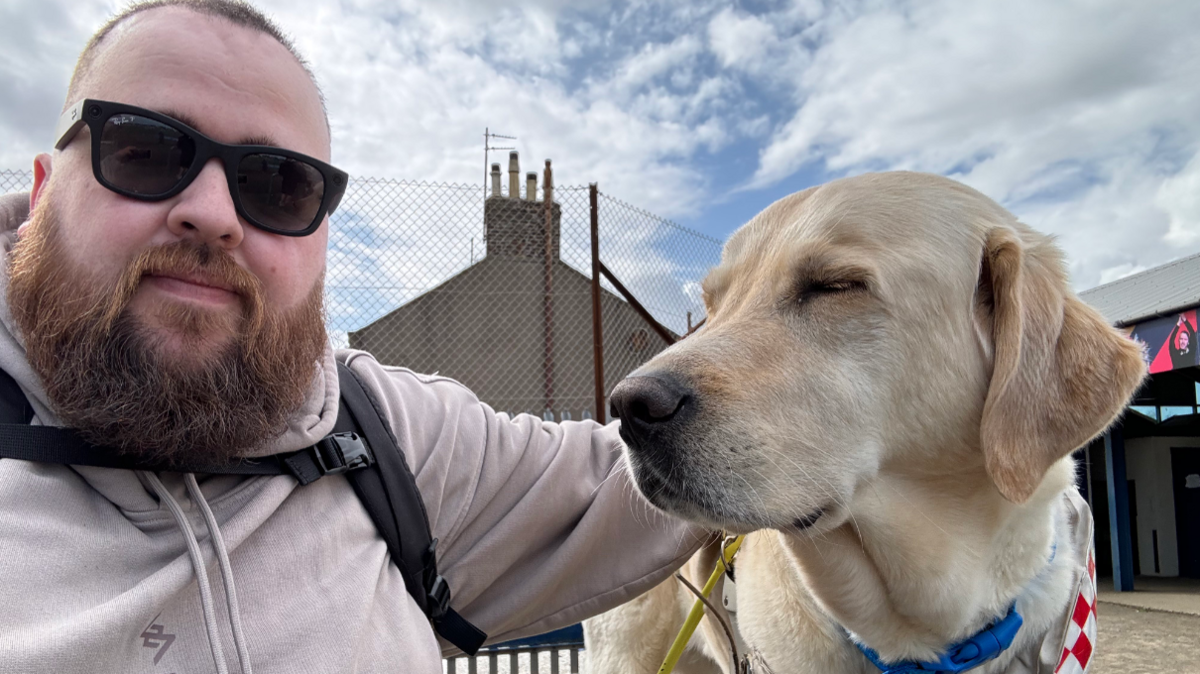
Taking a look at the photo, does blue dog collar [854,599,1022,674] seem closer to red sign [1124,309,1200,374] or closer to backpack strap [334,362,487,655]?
backpack strap [334,362,487,655]

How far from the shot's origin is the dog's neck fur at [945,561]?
5.49 feet

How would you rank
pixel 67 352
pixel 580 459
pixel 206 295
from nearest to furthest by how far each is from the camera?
pixel 67 352
pixel 206 295
pixel 580 459

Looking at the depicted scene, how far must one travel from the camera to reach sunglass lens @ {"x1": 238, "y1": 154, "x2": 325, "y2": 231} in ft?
5.20

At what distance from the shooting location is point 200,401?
1.49 metres

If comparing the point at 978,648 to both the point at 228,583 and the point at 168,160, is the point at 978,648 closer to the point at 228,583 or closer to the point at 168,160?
the point at 228,583

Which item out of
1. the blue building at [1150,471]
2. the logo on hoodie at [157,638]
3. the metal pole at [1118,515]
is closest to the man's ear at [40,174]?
the logo on hoodie at [157,638]

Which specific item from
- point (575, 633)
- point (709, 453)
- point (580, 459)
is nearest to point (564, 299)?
point (575, 633)

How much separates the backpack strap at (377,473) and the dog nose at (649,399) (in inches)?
23.0

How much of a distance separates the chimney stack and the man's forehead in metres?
10.5

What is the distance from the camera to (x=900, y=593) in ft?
5.64

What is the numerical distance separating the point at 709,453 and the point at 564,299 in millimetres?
8167

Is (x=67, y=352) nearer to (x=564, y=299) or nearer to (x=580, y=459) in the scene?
(x=580, y=459)

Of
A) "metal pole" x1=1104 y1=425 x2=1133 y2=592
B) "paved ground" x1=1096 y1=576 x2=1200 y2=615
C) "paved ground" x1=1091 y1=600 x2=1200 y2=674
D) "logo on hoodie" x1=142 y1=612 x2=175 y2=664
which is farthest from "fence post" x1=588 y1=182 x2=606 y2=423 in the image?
"metal pole" x1=1104 y1=425 x2=1133 y2=592

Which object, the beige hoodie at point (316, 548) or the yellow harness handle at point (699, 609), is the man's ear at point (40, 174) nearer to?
the beige hoodie at point (316, 548)
